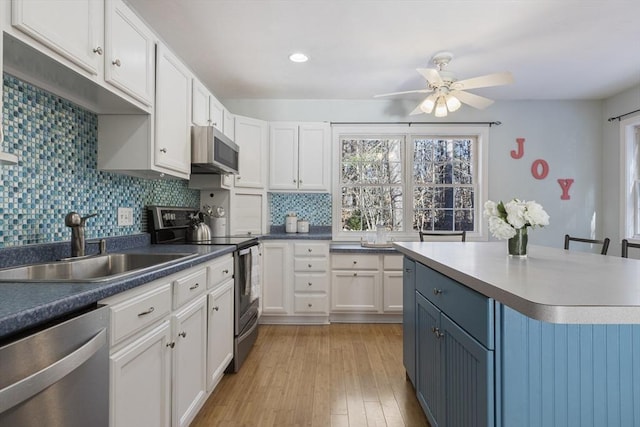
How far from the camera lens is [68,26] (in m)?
1.28

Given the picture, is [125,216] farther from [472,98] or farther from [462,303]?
[472,98]

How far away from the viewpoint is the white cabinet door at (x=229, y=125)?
3.31 meters

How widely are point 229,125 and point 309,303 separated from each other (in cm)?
201

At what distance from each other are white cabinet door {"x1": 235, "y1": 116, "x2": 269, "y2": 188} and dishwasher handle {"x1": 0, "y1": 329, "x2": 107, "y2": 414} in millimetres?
2643

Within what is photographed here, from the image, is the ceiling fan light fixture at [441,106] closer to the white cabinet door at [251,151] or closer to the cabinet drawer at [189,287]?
the white cabinet door at [251,151]

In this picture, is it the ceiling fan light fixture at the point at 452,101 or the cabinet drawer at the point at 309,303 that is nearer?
the ceiling fan light fixture at the point at 452,101

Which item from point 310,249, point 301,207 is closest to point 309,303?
point 310,249

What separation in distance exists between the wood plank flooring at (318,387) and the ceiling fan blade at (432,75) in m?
2.20

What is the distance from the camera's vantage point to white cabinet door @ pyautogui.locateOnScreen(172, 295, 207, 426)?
157cm

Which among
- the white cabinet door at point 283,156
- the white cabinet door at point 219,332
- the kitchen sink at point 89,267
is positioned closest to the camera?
the kitchen sink at point 89,267

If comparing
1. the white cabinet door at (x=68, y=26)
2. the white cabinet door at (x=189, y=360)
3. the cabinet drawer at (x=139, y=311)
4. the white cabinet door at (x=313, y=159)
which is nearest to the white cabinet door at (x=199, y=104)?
the white cabinet door at (x=68, y=26)

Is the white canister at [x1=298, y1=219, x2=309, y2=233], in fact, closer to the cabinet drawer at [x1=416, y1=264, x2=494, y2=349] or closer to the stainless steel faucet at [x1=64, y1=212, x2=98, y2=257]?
the cabinet drawer at [x1=416, y1=264, x2=494, y2=349]

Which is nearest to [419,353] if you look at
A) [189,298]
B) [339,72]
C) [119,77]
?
[189,298]

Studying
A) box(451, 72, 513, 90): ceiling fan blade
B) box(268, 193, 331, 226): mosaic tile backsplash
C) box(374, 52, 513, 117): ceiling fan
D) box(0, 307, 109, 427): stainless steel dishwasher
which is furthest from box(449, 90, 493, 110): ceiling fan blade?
box(0, 307, 109, 427): stainless steel dishwasher
